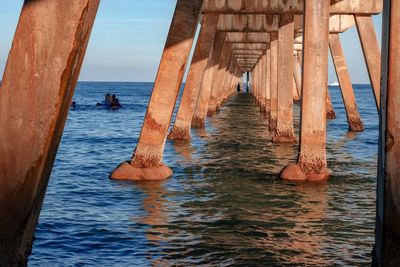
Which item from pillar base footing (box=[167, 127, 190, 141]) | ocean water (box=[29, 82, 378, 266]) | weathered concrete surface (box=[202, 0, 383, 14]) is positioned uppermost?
weathered concrete surface (box=[202, 0, 383, 14])

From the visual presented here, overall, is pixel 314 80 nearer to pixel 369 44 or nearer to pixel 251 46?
pixel 369 44

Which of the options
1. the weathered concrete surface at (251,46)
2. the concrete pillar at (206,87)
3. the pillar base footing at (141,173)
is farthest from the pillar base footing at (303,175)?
the weathered concrete surface at (251,46)

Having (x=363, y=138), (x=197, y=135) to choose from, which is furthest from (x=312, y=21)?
(x=363, y=138)

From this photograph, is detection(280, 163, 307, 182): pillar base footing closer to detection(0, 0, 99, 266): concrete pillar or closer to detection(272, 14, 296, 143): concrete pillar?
detection(272, 14, 296, 143): concrete pillar

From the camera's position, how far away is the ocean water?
6.91 metres

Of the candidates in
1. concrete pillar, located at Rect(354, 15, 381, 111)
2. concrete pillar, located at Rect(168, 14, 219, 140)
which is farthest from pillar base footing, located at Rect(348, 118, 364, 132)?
concrete pillar, located at Rect(168, 14, 219, 140)

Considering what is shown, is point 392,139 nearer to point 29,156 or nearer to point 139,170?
point 29,156

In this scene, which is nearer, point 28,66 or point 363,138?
point 28,66

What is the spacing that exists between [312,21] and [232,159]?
5.11 meters

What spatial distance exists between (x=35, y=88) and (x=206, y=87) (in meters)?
22.1

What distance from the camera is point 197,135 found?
22.4 meters

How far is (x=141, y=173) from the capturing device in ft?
38.4

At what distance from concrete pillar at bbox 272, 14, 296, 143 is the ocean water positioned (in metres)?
2.07

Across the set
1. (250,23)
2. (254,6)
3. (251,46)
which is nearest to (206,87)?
(250,23)
